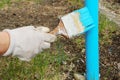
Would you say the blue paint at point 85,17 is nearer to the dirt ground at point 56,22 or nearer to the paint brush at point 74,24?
the paint brush at point 74,24

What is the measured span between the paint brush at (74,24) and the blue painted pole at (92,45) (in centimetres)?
5

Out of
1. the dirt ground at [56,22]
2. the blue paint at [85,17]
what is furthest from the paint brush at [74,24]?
the dirt ground at [56,22]

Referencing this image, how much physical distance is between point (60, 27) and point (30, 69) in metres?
0.77

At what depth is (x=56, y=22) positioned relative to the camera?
3936mm

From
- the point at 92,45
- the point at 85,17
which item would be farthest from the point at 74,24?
the point at 92,45

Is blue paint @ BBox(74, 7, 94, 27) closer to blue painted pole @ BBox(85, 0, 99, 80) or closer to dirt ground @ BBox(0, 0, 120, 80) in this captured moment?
blue painted pole @ BBox(85, 0, 99, 80)

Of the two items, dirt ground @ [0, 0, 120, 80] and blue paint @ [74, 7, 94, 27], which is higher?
blue paint @ [74, 7, 94, 27]

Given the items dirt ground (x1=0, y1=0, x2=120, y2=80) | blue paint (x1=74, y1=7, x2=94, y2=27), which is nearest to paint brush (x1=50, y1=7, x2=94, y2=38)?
blue paint (x1=74, y1=7, x2=94, y2=27)

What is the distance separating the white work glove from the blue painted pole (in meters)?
0.37

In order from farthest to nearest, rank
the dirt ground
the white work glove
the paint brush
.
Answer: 1. the dirt ground
2. the paint brush
3. the white work glove

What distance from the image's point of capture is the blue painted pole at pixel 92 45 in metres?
2.57

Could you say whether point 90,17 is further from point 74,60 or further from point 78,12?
point 74,60

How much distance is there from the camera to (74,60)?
3.26 metres

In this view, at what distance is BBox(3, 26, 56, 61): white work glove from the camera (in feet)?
7.50
